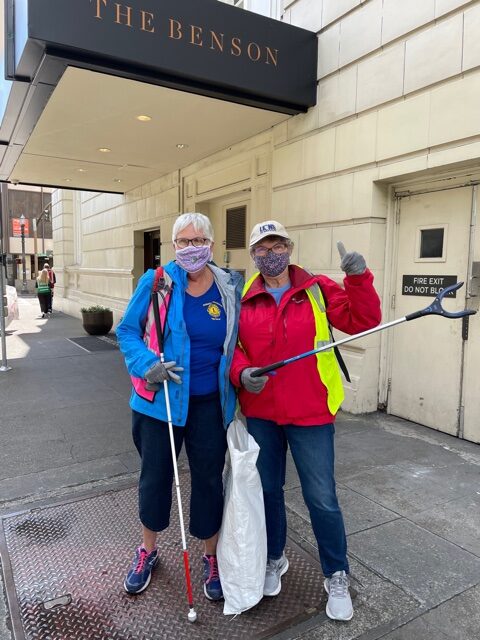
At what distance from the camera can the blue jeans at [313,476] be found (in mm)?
2230

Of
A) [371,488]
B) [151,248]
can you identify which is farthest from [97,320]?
[371,488]

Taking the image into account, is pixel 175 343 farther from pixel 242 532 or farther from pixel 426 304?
pixel 426 304

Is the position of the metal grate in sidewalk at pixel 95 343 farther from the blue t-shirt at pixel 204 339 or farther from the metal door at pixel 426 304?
the blue t-shirt at pixel 204 339

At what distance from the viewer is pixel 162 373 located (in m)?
2.19

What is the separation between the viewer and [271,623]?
2264mm

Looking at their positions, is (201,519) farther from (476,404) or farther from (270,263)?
(476,404)

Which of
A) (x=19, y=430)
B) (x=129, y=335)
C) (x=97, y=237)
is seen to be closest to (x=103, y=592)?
(x=129, y=335)

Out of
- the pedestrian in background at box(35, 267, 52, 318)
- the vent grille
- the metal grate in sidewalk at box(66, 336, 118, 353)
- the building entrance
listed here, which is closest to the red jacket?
the vent grille

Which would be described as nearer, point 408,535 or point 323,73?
point 408,535

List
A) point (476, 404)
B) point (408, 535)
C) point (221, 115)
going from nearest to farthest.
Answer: point (408, 535) < point (476, 404) < point (221, 115)

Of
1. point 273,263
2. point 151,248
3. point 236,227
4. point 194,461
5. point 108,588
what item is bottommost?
point 108,588

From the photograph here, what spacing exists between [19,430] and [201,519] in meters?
3.14

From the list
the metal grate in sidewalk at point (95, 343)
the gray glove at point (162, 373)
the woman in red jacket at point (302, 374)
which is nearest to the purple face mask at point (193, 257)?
the woman in red jacket at point (302, 374)

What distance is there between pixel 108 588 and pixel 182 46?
189 inches
